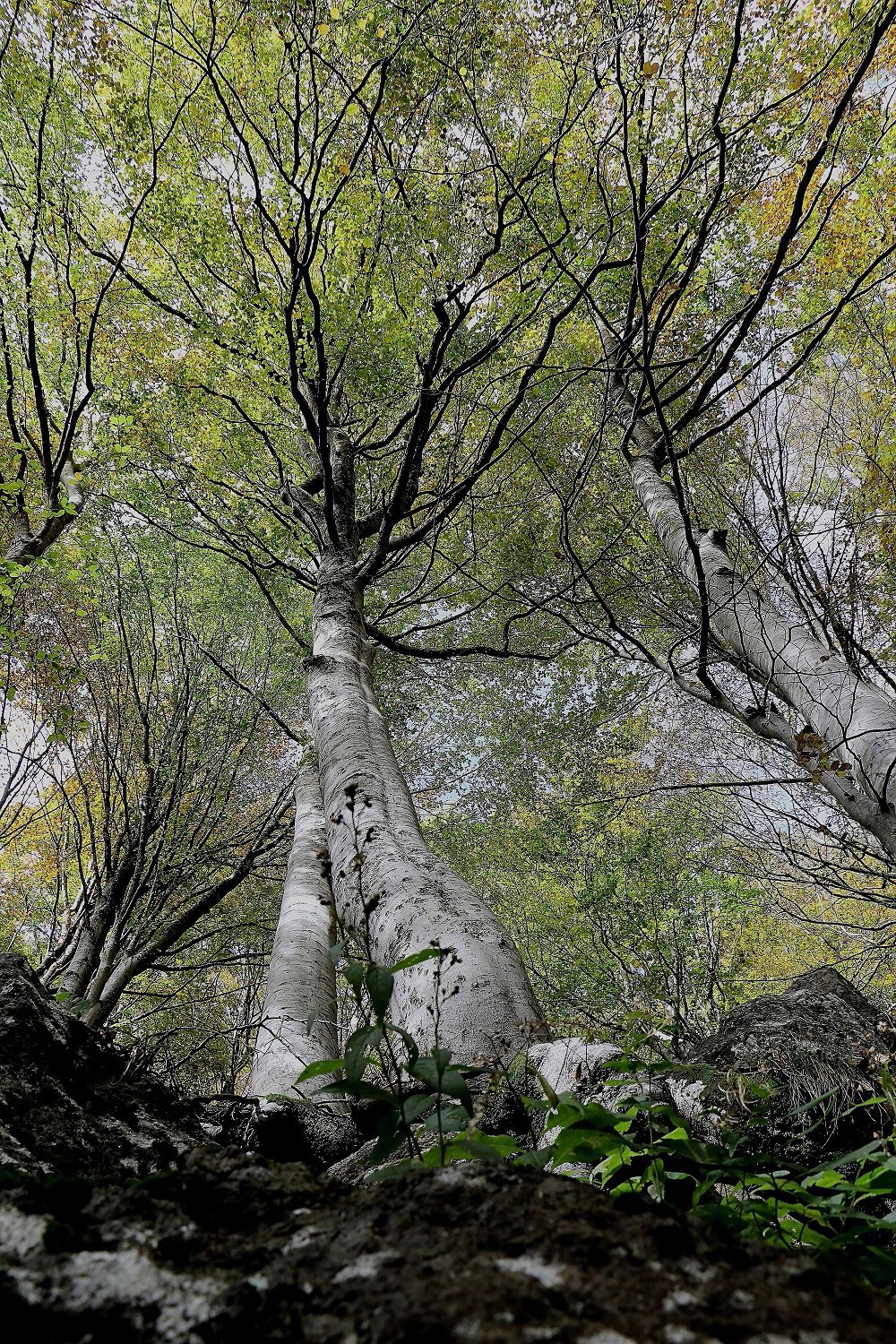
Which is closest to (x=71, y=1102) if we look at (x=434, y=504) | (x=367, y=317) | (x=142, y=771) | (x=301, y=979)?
(x=301, y=979)

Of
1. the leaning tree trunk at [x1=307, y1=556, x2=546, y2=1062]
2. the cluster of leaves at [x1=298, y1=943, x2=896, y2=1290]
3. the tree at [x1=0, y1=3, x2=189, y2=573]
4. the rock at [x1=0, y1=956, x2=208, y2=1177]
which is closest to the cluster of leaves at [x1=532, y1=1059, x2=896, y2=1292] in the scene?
the cluster of leaves at [x1=298, y1=943, x2=896, y2=1290]

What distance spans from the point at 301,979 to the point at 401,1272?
123 inches

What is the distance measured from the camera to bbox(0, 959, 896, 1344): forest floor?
0.46 metres

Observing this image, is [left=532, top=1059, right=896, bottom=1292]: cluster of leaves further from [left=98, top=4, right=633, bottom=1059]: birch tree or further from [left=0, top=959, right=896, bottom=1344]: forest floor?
[left=98, top=4, right=633, bottom=1059]: birch tree

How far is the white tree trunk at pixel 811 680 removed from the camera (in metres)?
3.44

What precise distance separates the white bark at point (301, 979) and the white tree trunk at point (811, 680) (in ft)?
9.44

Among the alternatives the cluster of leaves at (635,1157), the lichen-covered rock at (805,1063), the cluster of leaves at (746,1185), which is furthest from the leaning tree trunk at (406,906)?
the lichen-covered rock at (805,1063)

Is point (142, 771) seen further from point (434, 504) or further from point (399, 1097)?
point (399, 1097)

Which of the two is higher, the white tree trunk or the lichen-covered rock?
the white tree trunk

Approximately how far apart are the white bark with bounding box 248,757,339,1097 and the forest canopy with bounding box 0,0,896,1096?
0.03 metres

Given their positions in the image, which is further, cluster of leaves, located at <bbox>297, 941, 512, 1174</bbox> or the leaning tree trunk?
the leaning tree trunk

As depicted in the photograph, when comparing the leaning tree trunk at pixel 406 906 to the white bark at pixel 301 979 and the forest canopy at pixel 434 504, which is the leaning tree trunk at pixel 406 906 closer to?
the forest canopy at pixel 434 504

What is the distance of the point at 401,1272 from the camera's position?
526mm

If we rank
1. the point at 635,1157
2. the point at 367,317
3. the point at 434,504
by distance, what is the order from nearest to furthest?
the point at 635,1157 < the point at 434,504 < the point at 367,317
